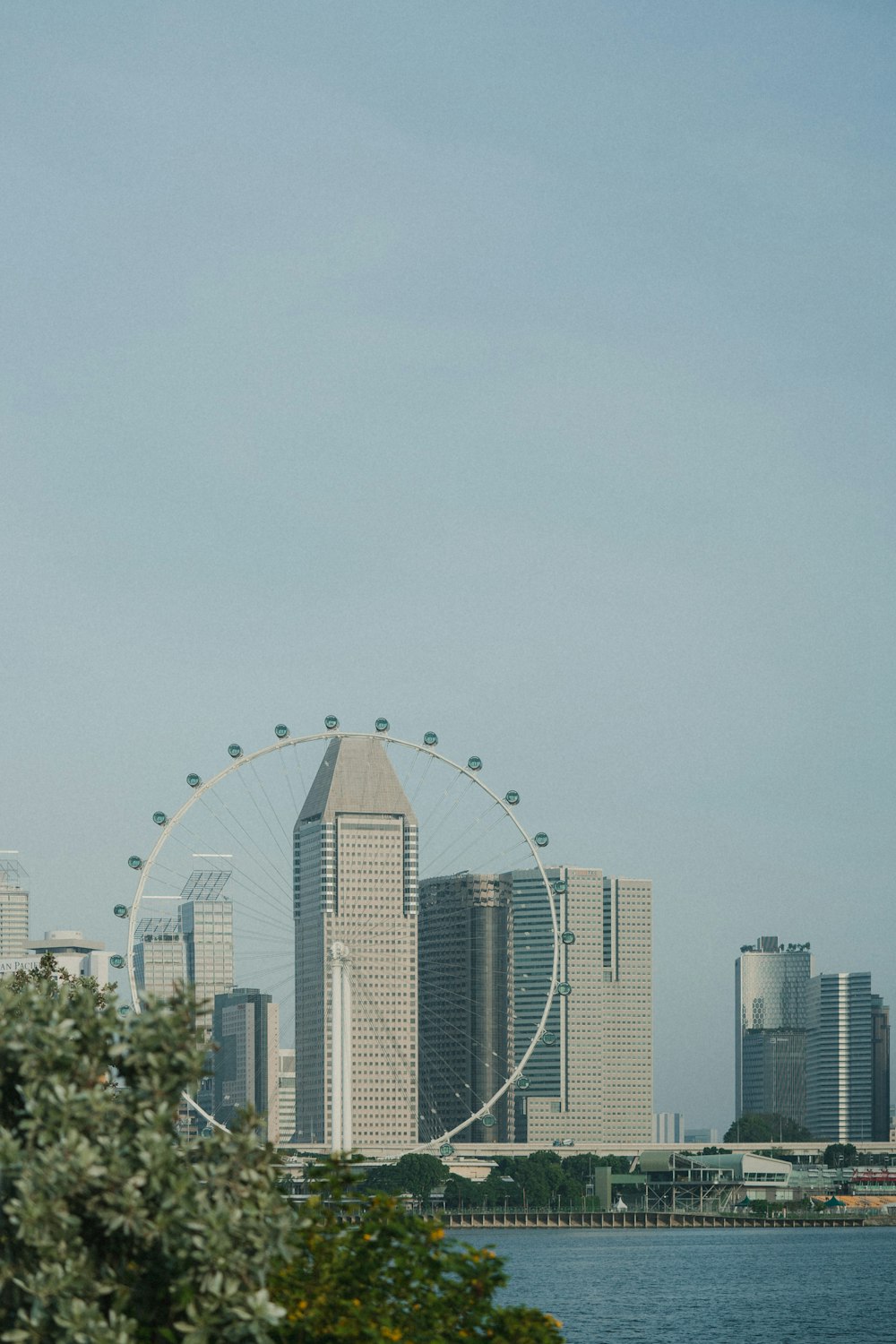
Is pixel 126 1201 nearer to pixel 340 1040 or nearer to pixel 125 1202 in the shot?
pixel 125 1202

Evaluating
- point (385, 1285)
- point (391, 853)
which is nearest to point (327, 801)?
point (391, 853)

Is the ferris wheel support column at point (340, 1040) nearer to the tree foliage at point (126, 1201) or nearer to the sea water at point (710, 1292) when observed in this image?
the sea water at point (710, 1292)

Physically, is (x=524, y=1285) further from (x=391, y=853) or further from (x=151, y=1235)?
(x=151, y=1235)

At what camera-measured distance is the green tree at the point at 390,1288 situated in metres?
18.5

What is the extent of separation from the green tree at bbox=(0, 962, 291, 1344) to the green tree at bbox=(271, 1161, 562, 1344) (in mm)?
1382

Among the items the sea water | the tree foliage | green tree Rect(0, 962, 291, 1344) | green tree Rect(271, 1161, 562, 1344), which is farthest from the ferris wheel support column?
green tree Rect(0, 962, 291, 1344)

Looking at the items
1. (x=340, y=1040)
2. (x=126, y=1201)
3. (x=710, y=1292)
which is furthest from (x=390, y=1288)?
(x=340, y=1040)

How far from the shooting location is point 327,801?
572ft

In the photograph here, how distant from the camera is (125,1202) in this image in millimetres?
16188

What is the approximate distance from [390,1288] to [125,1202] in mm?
4323

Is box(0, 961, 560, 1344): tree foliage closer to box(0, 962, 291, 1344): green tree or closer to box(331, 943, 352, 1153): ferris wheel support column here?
box(0, 962, 291, 1344): green tree

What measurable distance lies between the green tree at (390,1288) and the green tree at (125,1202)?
1382 mm

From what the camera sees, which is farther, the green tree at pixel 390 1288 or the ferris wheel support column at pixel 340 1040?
the ferris wheel support column at pixel 340 1040

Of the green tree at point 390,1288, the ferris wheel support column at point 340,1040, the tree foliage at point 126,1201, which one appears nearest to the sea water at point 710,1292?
the ferris wheel support column at point 340,1040
